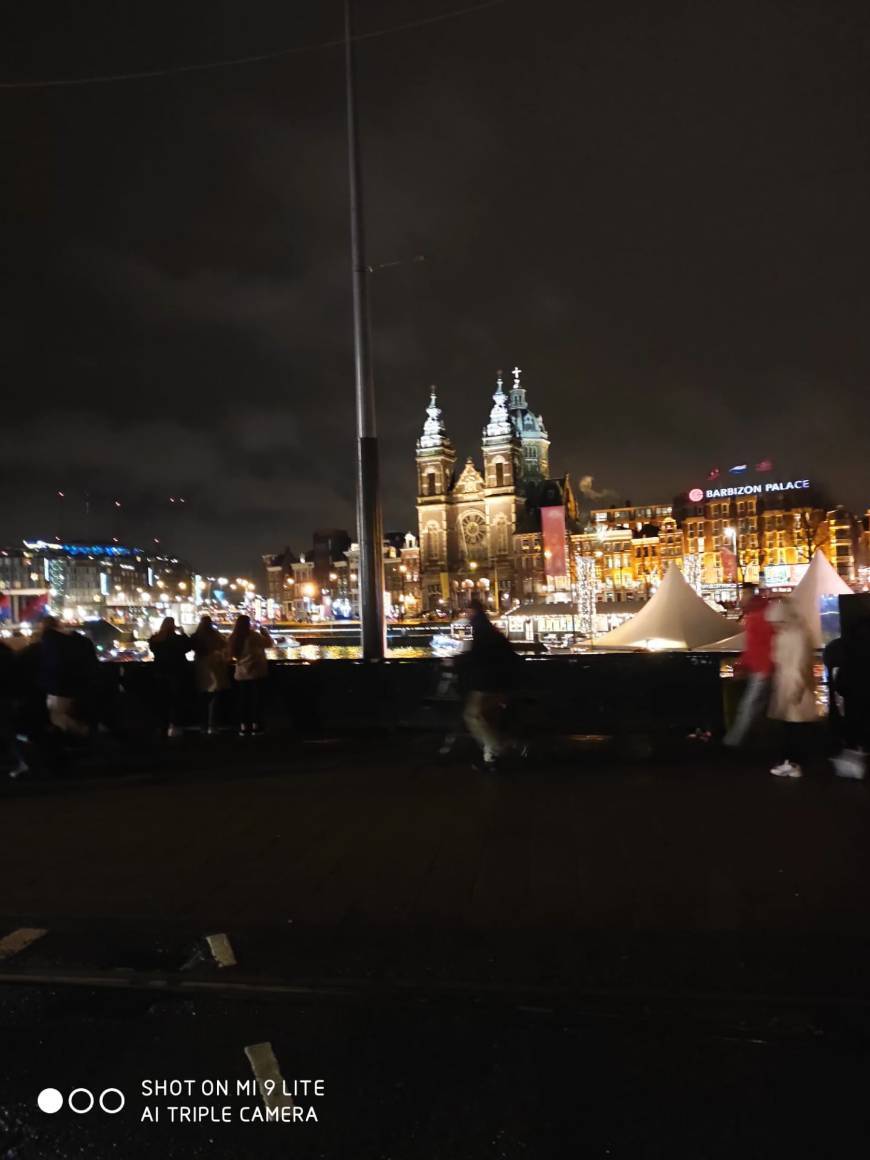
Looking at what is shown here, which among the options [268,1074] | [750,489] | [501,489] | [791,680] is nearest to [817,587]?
[791,680]

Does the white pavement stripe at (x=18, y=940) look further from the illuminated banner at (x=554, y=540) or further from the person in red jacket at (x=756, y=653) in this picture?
the illuminated banner at (x=554, y=540)

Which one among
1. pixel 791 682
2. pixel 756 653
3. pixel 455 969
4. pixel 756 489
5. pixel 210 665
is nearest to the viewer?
pixel 455 969

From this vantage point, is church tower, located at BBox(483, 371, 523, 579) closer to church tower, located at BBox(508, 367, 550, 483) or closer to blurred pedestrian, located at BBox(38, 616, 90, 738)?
church tower, located at BBox(508, 367, 550, 483)

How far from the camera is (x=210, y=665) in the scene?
38.0 feet

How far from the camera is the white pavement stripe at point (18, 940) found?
5.01 metres

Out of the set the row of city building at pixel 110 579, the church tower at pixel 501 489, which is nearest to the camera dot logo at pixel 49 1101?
the row of city building at pixel 110 579

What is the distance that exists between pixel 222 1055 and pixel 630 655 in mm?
8291

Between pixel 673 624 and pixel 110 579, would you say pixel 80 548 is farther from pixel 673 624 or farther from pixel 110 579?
pixel 673 624

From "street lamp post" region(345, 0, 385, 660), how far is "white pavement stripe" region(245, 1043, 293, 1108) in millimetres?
8646

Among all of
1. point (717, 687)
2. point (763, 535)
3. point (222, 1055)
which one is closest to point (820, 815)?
point (717, 687)

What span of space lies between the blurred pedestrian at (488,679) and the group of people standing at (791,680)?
2.31 m

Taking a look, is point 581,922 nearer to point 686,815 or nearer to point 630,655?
point 686,815

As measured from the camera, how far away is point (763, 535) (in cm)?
10388

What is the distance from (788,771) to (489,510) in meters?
127
